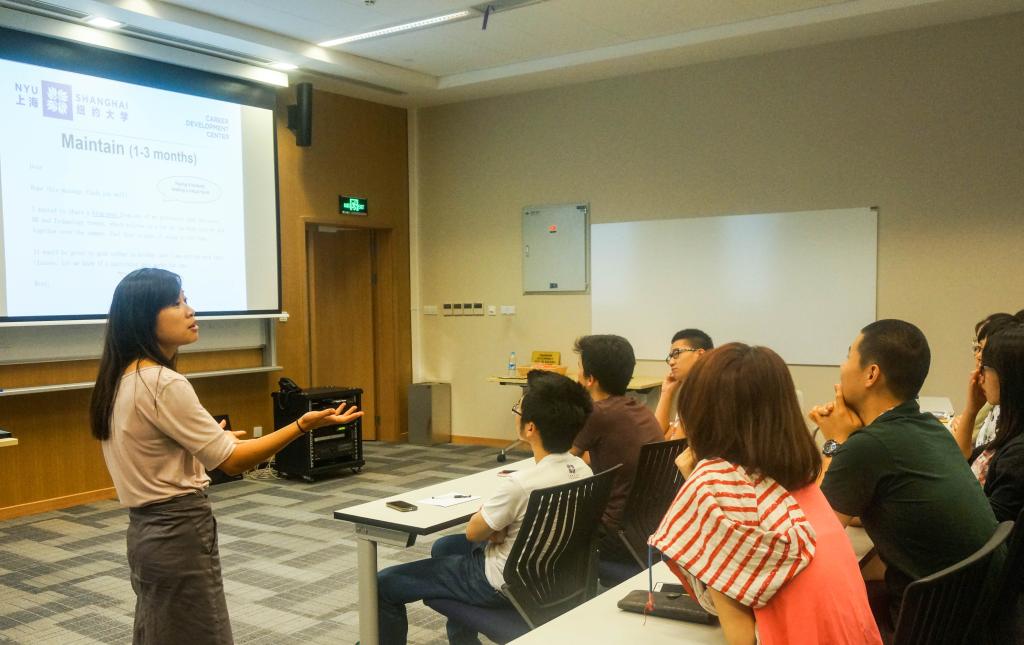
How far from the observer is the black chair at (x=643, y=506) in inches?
110

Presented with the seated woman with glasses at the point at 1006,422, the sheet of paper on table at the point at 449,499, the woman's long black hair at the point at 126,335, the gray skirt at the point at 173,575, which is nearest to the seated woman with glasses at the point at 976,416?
the seated woman with glasses at the point at 1006,422

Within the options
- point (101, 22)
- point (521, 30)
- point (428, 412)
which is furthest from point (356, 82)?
point (428, 412)

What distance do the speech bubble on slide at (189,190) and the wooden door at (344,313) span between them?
1.53 meters

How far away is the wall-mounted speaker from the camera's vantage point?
6738mm

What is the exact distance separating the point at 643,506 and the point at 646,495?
1.6 inches

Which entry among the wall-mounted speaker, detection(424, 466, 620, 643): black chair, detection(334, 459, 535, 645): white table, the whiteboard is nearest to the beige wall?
the whiteboard

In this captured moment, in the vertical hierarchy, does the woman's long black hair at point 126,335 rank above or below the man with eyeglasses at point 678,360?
above

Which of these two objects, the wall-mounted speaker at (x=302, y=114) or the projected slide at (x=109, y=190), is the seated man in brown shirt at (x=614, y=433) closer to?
the projected slide at (x=109, y=190)

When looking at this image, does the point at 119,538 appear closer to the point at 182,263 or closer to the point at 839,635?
the point at 182,263

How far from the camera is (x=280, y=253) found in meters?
6.67

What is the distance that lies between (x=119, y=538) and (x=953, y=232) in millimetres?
5898

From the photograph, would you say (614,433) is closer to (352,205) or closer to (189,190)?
(189,190)

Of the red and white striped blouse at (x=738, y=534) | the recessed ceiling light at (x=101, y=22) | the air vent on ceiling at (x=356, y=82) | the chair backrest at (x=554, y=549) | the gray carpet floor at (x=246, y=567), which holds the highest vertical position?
the air vent on ceiling at (x=356, y=82)

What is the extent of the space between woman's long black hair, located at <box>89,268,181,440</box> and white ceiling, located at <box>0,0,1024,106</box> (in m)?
3.67
